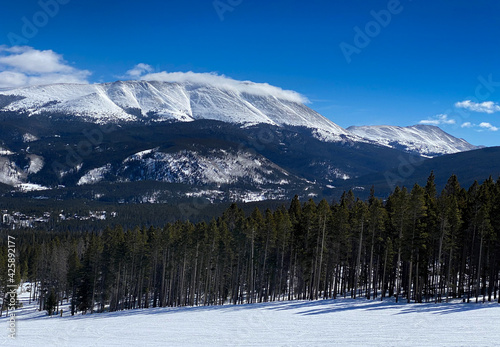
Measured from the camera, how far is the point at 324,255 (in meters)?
53.4

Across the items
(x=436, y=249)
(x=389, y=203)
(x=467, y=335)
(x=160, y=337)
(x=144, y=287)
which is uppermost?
(x=389, y=203)

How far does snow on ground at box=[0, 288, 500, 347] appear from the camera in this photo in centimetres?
2555

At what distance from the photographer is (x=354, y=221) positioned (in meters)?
51.8

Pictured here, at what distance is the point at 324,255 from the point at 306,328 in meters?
22.9

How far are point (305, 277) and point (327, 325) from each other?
23127mm

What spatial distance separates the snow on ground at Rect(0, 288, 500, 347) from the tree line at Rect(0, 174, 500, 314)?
6.67 metres

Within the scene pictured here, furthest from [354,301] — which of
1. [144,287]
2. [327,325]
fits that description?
[144,287]

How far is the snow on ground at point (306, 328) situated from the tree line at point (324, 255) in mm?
6669

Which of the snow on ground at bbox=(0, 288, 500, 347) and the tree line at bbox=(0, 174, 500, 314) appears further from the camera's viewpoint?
the tree line at bbox=(0, 174, 500, 314)

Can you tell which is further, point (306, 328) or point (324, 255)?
point (324, 255)

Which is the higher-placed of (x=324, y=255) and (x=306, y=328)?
(x=324, y=255)

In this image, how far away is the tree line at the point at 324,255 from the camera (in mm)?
43656

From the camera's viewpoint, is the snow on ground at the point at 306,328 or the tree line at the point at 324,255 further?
the tree line at the point at 324,255

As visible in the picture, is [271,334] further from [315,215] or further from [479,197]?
[479,197]
